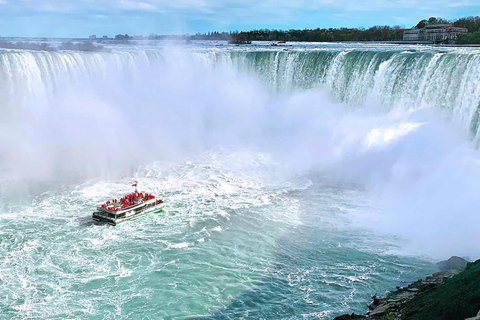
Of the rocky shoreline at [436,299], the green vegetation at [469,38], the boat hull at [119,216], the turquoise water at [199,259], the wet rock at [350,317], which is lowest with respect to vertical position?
the turquoise water at [199,259]

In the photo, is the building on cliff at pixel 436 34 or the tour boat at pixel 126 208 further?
the building on cliff at pixel 436 34

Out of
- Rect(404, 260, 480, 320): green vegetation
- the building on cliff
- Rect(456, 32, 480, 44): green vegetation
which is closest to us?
Rect(404, 260, 480, 320): green vegetation

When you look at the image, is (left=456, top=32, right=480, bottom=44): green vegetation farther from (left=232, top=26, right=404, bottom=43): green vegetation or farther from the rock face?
the rock face

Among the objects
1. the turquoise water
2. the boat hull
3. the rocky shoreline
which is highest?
the rocky shoreline

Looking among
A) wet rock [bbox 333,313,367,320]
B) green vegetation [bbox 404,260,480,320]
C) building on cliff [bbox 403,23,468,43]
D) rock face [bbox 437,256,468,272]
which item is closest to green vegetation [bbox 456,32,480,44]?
building on cliff [bbox 403,23,468,43]

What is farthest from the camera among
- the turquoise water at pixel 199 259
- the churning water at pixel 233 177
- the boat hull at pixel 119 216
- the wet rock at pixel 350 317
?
the boat hull at pixel 119 216

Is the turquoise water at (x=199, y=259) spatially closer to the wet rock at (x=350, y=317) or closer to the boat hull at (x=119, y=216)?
the boat hull at (x=119, y=216)

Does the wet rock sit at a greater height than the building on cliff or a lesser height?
lesser

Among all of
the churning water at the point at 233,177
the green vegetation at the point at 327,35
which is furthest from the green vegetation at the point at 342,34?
the churning water at the point at 233,177
